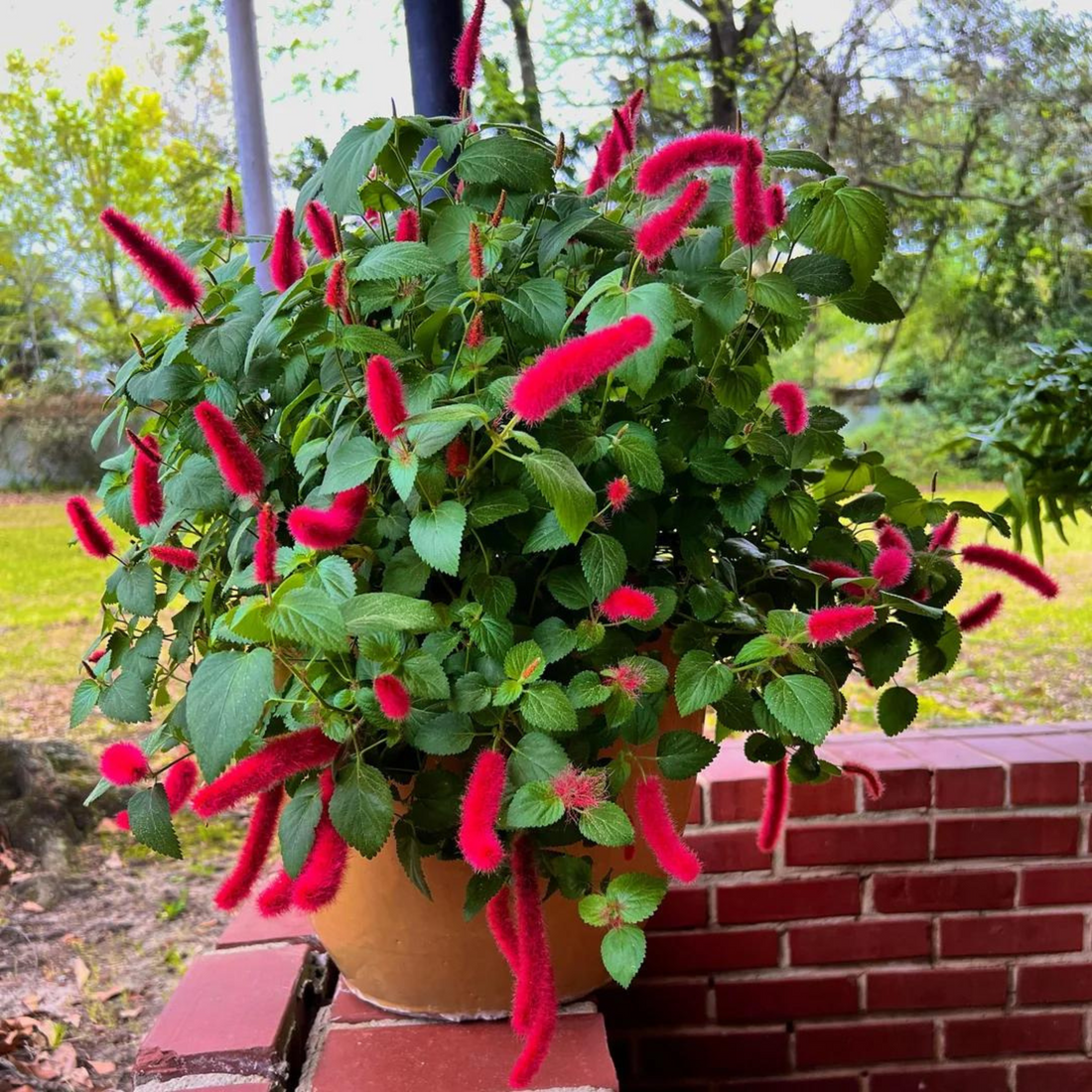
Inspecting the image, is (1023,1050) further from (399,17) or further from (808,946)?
(399,17)

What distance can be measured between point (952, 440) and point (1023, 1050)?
63cm

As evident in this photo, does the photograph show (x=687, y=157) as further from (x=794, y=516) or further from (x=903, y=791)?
(x=903, y=791)

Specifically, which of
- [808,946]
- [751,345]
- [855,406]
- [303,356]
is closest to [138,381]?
[303,356]

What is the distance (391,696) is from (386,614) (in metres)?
0.03

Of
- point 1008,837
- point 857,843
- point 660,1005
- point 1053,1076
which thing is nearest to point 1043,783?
point 1008,837

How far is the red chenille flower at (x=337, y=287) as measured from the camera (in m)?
0.43

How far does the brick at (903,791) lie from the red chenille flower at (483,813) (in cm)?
55

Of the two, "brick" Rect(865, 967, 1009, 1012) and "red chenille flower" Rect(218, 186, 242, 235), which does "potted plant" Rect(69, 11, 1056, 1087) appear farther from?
"brick" Rect(865, 967, 1009, 1012)

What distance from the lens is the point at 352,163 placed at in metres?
0.47

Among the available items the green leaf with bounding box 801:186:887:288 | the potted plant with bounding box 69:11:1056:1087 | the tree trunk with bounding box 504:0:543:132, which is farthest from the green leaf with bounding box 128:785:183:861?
the tree trunk with bounding box 504:0:543:132

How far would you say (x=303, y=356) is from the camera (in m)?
0.50

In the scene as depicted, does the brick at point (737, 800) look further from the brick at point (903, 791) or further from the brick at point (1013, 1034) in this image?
the brick at point (1013, 1034)

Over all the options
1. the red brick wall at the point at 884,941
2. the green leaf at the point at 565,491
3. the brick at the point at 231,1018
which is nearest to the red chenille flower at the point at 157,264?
the green leaf at the point at 565,491

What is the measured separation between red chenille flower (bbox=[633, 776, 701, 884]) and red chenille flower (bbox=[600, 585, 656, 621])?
8 centimetres
